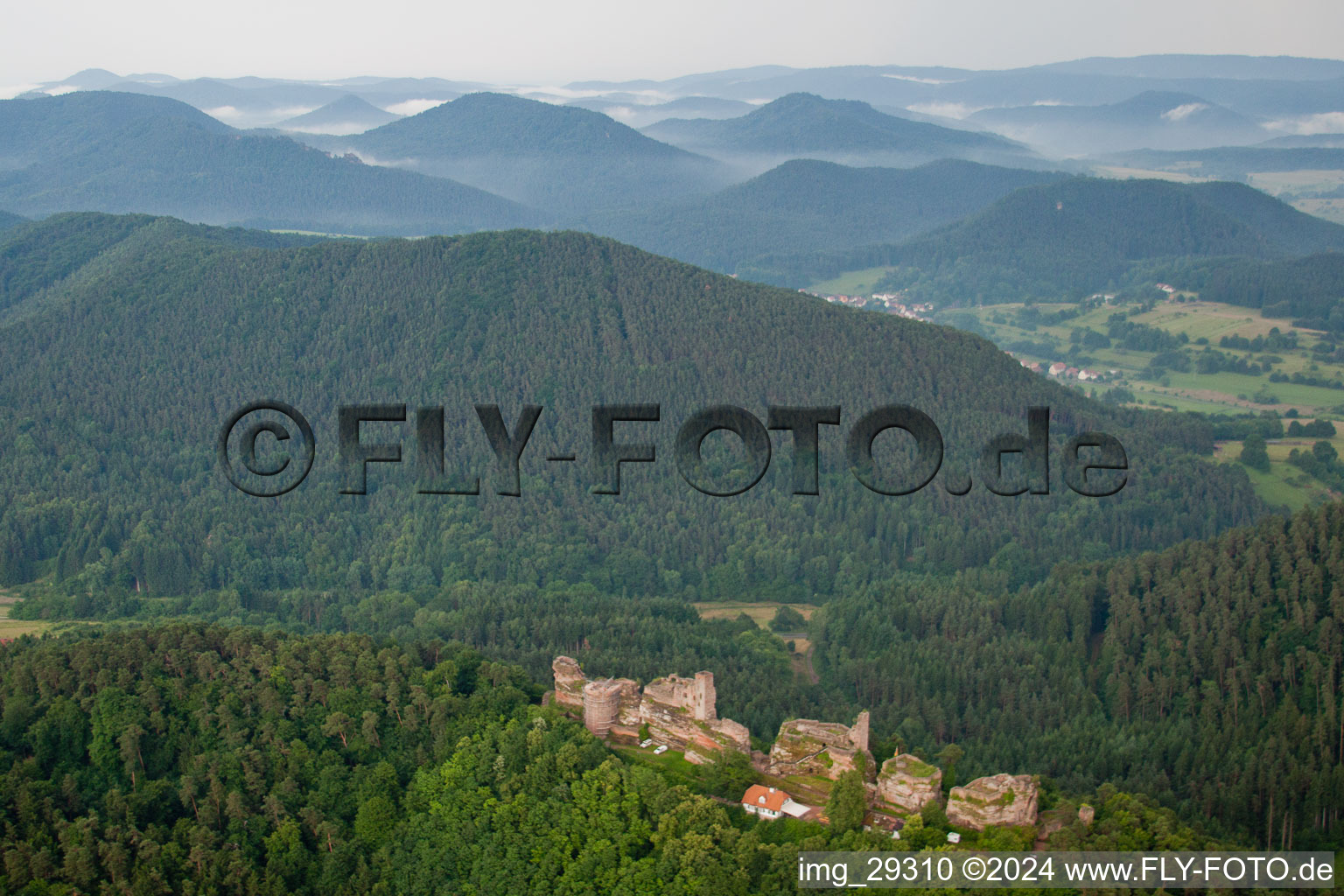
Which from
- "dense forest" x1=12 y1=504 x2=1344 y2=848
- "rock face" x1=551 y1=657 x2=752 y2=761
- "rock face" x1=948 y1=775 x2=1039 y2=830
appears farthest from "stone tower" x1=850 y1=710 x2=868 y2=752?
"rock face" x1=948 y1=775 x2=1039 y2=830

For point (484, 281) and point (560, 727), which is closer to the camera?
point (560, 727)

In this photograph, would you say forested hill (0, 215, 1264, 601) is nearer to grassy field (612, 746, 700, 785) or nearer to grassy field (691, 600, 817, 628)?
grassy field (691, 600, 817, 628)

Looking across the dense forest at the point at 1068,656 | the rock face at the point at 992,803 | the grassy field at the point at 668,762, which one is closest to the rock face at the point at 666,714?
the grassy field at the point at 668,762

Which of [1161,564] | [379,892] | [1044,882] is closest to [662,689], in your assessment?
[379,892]

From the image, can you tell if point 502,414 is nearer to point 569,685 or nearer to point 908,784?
point 569,685

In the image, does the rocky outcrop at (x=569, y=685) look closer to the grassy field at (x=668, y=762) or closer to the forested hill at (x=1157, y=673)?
the grassy field at (x=668, y=762)

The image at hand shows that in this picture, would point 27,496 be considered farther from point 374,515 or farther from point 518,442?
point 518,442

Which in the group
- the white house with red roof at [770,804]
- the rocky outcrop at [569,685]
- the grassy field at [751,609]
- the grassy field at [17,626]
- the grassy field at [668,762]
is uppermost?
the rocky outcrop at [569,685]

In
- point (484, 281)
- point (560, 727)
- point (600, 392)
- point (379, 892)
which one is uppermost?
point (484, 281)
